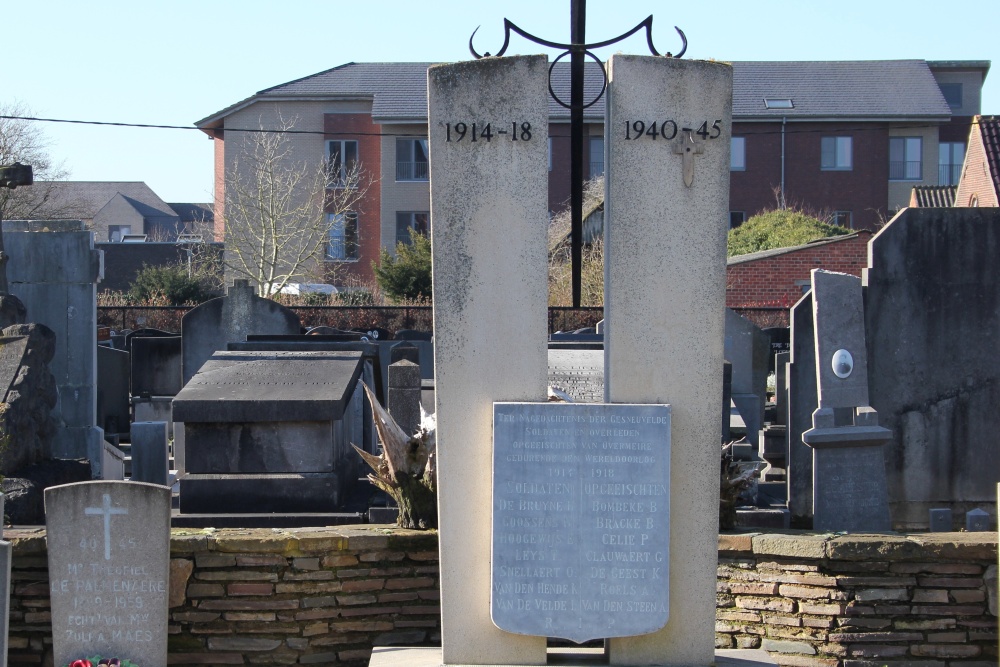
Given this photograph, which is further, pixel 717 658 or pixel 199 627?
pixel 199 627

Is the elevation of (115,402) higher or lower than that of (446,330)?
lower

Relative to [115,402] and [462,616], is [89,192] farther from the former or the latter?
[462,616]

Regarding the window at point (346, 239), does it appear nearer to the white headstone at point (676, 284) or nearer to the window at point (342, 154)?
the window at point (342, 154)

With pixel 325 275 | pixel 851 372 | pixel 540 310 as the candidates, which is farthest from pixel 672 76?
pixel 325 275

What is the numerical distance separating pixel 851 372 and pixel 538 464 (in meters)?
4.53

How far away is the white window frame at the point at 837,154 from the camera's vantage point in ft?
130

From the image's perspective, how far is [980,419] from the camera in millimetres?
9789

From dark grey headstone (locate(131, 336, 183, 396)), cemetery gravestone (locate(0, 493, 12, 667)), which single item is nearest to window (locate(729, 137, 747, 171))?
dark grey headstone (locate(131, 336, 183, 396))

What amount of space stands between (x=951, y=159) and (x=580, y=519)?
137ft

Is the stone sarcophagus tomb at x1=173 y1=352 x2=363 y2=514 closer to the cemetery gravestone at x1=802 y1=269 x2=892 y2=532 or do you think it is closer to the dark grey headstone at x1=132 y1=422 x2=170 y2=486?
the dark grey headstone at x1=132 y1=422 x2=170 y2=486

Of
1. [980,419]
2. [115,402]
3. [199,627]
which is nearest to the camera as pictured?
[199,627]

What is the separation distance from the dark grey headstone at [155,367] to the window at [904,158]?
3206 centimetres

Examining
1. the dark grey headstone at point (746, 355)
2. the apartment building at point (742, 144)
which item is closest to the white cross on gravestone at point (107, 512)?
the dark grey headstone at point (746, 355)

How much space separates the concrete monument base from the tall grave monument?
11 cm
